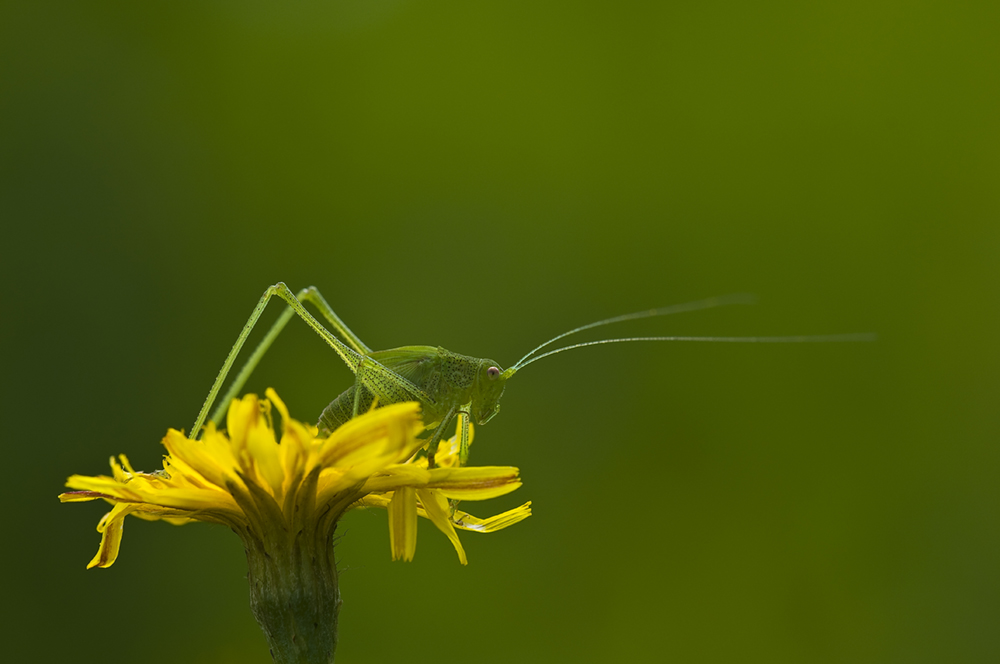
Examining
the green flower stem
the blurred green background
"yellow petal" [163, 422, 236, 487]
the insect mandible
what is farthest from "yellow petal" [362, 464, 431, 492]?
the blurred green background

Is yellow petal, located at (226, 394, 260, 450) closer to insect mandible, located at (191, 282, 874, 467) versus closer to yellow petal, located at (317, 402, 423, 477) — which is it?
yellow petal, located at (317, 402, 423, 477)

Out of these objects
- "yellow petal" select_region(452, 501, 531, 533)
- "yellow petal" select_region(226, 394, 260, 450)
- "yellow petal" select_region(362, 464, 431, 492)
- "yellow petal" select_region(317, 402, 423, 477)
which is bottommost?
"yellow petal" select_region(452, 501, 531, 533)

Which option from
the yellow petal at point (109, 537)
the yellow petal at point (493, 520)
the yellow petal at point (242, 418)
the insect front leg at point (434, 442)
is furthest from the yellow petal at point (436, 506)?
the yellow petal at point (109, 537)

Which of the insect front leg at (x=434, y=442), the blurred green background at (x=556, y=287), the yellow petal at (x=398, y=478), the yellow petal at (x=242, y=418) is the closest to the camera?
the yellow petal at (x=242, y=418)

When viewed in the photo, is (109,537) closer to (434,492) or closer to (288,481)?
(288,481)

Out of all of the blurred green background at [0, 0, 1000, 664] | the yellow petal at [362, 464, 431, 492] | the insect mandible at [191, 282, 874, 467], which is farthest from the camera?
the blurred green background at [0, 0, 1000, 664]

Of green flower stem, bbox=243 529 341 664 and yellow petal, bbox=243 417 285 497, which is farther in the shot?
green flower stem, bbox=243 529 341 664

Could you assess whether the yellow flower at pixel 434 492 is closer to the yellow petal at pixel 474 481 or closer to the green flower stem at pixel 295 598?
the yellow petal at pixel 474 481
